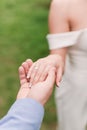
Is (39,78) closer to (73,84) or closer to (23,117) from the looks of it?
(23,117)

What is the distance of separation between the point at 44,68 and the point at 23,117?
53 centimetres

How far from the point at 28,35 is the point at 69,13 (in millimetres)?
1774

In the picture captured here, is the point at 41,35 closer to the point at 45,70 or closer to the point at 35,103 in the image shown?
the point at 45,70

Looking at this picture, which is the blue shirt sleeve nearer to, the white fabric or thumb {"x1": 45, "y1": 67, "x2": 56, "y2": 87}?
thumb {"x1": 45, "y1": 67, "x2": 56, "y2": 87}

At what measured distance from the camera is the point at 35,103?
1.22 metres

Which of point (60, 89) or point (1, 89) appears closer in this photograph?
point (60, 89)

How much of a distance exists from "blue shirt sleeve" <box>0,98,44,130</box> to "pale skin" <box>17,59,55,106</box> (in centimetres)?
9

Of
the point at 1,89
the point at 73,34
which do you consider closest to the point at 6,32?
the point at 1,89

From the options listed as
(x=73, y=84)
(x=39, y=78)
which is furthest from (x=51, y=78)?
(x=73, y=84)

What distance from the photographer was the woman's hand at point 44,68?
1.55 m

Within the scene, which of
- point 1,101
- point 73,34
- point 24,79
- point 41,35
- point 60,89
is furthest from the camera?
point 41,35

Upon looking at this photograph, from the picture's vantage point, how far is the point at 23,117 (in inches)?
45.4

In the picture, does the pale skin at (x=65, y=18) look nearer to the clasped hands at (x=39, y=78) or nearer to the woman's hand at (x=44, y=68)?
the woman's hand at (x=44, y=68)

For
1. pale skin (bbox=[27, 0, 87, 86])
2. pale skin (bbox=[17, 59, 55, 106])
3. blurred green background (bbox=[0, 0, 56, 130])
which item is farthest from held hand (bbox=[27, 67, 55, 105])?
blurred green background (bbox=[0, 0, 56, 130])
